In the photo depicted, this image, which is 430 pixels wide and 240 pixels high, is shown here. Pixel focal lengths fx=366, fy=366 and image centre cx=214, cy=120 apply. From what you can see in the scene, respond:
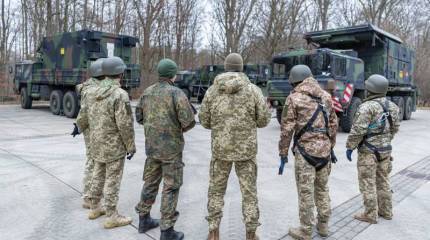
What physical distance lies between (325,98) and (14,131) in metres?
9.07

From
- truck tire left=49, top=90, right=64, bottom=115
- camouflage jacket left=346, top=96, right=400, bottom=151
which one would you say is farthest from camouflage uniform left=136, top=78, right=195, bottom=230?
truck tire left=49, top=90, right=64, bottom=115

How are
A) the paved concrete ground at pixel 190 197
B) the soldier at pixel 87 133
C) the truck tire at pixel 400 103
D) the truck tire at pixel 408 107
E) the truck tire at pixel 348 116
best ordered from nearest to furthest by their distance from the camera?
→ the paved concrete ground at pixel 190 197, the soldier at pixel 87 133, the truck tire at pixel 348 116, the truck tire at pixel 400 103, the truck tire at pixel 408 107

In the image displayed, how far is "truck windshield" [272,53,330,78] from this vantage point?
10.0 meters

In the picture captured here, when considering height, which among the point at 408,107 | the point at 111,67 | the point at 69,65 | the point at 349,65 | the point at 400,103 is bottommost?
the point at 408,107

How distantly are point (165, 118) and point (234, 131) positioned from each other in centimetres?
64

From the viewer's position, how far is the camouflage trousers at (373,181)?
3.88 meters

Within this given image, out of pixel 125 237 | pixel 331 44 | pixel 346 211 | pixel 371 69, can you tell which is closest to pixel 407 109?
pixel 371 69

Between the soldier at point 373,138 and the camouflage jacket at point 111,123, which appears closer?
the camouflage jacket at point 111,123

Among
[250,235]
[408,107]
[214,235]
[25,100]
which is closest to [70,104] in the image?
[25,100]

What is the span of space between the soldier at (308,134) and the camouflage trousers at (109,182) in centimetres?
167

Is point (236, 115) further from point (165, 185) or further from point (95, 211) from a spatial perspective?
point (95, 211)

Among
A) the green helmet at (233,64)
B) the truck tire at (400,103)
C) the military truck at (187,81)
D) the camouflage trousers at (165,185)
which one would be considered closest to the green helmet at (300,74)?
the green helmet at (233,64)

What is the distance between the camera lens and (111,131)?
3.69 metres

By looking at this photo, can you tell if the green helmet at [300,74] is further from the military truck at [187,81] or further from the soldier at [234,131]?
the military truck at [187,81]
